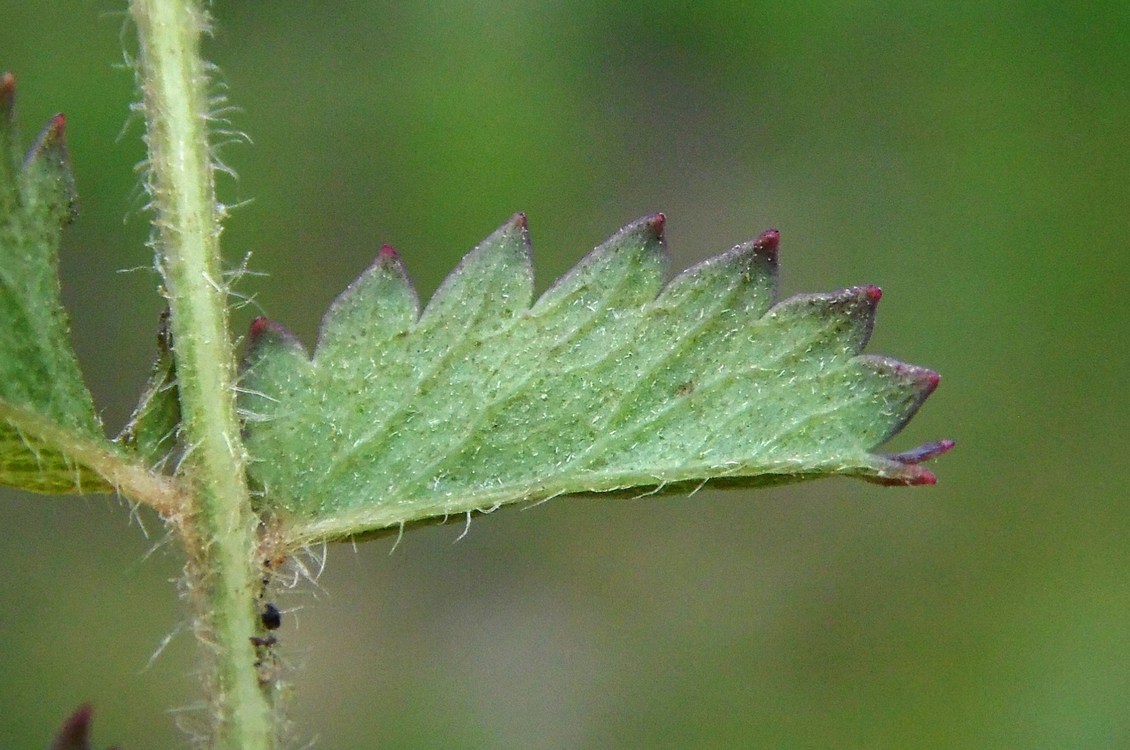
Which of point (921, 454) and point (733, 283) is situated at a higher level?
point (733, 283)

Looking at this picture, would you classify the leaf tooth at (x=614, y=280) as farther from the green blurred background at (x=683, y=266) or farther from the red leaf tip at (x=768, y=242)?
the green blurred background at (x=683, y=266)

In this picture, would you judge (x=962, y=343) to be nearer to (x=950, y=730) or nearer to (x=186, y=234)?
(x=950, y=730)

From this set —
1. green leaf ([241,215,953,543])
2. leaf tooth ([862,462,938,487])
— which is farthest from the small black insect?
leaf tooth ([862,462,938,487])

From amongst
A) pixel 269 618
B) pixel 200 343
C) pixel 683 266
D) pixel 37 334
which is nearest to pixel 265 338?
pixel 200 343

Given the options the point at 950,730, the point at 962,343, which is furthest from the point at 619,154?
the point at 950,730

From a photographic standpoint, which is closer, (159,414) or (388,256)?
(159,414)

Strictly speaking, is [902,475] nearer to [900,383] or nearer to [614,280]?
[900,383]

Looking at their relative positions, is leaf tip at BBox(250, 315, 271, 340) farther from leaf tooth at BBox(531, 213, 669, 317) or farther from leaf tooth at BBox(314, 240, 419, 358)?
leaf tooth at BBox(531, 213, 669, 317)
